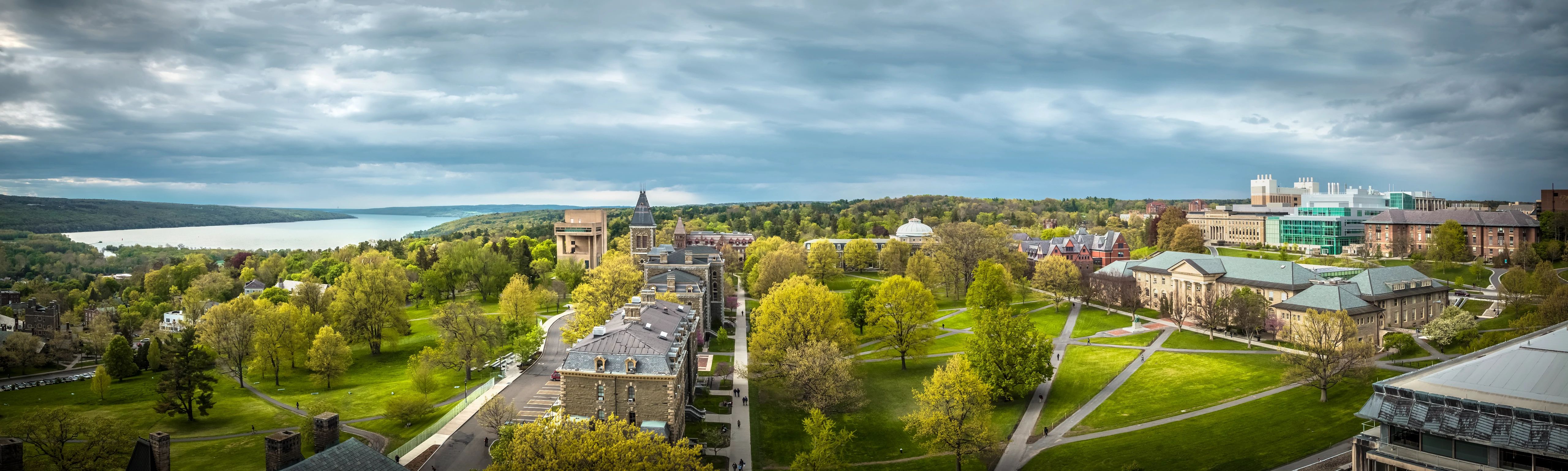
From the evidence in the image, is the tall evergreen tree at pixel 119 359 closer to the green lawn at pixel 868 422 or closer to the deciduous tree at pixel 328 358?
the deciduous tree at pixel 328 358

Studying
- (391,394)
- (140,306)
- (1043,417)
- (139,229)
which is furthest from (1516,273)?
(139,229)

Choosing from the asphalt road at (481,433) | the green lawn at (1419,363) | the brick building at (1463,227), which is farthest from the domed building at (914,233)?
the asphalt road at (481,433)

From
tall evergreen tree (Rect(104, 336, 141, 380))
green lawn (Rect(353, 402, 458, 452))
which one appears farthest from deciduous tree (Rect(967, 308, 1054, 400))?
tall evergreen tree (Rect(104, 336, 141, 380))

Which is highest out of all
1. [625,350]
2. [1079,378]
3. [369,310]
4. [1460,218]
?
[1460,218]

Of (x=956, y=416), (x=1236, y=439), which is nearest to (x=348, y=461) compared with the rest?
(x=956, y=416)

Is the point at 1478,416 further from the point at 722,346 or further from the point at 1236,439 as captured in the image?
the point at 722,346

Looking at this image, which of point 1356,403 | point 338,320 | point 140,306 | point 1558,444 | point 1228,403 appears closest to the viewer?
point 1558,444

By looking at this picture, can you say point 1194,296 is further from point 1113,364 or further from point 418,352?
point 418,352

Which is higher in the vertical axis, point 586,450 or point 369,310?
point 369,310
